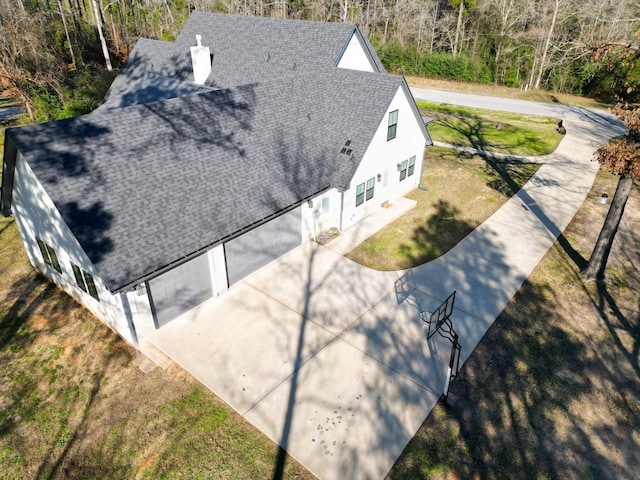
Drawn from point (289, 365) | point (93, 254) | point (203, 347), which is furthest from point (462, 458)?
point (93, 254)

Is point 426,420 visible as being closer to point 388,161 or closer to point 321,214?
point 321,214

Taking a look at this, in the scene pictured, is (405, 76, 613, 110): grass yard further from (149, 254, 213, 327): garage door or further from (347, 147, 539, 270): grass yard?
(149, 254, 213, 327): garage door

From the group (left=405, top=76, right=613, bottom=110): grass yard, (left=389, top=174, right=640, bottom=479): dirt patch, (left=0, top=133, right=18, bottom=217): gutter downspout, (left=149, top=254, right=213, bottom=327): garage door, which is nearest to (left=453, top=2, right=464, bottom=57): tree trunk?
(left=405, top=76, right=613, bottom=110): grass yard

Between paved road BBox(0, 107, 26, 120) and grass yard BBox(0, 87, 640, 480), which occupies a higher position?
paved road BBox(0, 107, 26, 120)

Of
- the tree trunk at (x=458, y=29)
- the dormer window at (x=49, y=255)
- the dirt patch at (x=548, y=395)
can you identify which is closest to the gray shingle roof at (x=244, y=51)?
the dormer window at (x=49, y=255)

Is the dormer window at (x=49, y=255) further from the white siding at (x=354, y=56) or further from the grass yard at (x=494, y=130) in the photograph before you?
the grass yard at (x=494, y=130)
